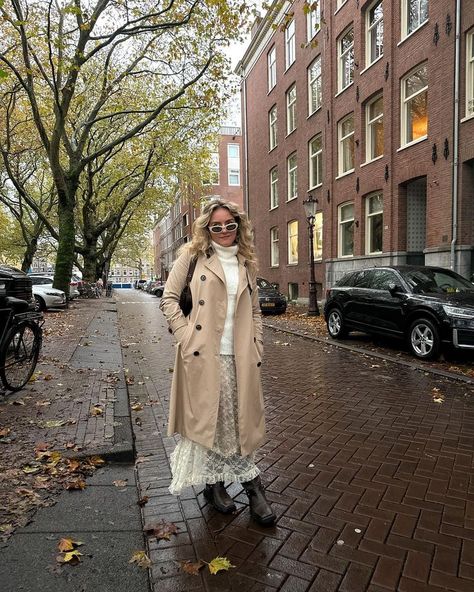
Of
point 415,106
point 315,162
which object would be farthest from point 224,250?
point 315,162

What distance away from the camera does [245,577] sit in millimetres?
2244

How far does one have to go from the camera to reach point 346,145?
61.3 feet

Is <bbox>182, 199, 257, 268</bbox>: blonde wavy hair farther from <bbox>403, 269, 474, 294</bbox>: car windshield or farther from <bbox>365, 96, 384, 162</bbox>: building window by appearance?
<bbox>365, 96, 384, 162</bbox>: building window

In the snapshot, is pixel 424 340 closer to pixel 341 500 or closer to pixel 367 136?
pixel 341 500

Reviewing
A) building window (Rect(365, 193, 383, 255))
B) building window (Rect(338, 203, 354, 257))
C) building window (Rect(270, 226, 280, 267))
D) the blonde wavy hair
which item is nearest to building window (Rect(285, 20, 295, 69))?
building window (Rect(270, 226, 280, 267))

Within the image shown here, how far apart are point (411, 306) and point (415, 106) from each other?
9.59 m

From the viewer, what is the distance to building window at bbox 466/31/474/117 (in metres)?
12.1

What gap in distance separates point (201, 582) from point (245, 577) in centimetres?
22

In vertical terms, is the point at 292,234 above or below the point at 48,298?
above

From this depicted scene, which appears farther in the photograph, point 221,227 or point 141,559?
point 221,227

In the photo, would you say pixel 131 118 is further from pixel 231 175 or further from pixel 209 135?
pixel 231 175

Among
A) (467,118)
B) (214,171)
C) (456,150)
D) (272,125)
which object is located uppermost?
(272,125)

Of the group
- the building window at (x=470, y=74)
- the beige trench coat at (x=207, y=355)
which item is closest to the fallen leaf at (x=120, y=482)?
the beige trench coat at (x=207, y=355)

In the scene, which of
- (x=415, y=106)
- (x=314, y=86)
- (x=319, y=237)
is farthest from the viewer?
(x=314, y=86)
